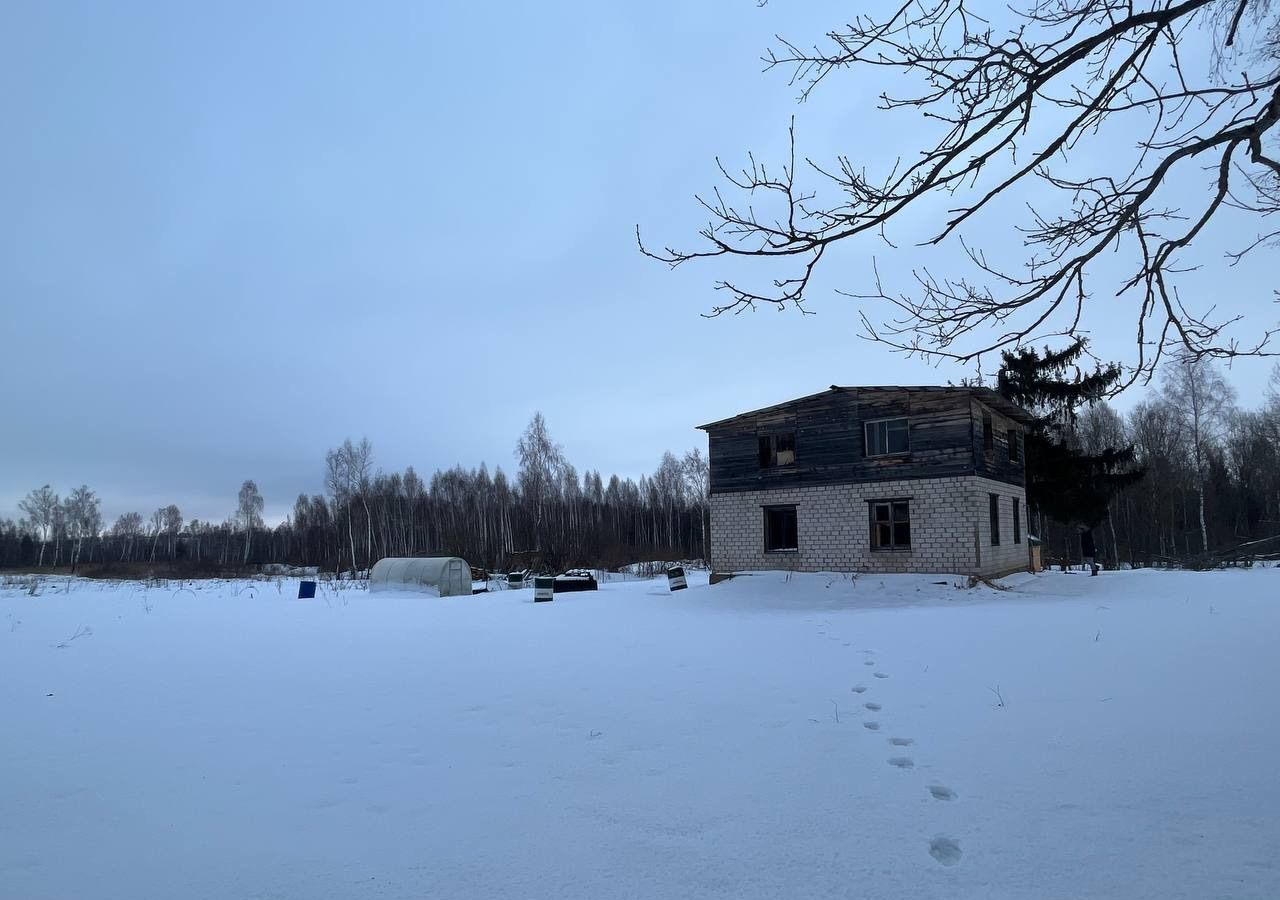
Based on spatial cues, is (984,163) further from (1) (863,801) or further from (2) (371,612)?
(2) (371,612)

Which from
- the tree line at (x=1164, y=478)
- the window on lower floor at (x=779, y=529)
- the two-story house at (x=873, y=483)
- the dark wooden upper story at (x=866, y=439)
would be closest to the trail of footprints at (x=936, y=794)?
the two-story house at (x=873, y=483)

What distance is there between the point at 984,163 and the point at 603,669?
256 inches

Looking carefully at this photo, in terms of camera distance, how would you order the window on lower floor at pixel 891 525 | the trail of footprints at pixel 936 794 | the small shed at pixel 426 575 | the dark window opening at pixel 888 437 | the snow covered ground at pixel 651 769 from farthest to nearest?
the small shed at pixel 426 575, the dark window opening at pixel 888 437, the window on lower floor at pixel 891 525, the trail of footprints at pixel 936 794, the snow covered ground at pixel 651 769

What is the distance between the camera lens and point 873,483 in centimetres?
2019

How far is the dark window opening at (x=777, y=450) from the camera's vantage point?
2173 centimetres

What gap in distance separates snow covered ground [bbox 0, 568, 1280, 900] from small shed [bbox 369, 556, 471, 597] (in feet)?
40.2

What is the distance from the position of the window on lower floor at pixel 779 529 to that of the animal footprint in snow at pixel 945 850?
1769 cm

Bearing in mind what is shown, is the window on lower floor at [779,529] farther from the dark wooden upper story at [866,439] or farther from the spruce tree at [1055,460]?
the spruce tree at [1055,460]

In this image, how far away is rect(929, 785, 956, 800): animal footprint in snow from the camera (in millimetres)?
4059

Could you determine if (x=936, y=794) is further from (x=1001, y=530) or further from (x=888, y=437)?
(x=1001, y=530)

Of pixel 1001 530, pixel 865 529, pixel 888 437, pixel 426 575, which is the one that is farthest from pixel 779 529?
pixel 426 575

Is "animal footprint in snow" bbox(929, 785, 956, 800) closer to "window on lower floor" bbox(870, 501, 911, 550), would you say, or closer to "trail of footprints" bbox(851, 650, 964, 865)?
"trail of footprints" bbox(851, 650, 964, 865)

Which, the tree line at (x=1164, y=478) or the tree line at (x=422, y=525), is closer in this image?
the tree line at (x=1164, y=478)

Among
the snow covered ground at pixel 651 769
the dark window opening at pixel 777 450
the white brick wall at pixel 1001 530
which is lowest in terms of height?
the snow covered ground at pixel 651 769
